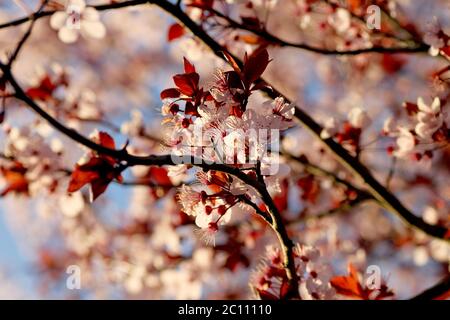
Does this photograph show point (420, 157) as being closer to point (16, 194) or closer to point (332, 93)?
point (16, 194)

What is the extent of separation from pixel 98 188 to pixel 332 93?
5.48 m

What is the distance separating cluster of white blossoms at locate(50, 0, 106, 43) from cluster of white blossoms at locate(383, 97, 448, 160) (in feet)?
3.26

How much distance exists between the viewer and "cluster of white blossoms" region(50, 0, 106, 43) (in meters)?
1.51

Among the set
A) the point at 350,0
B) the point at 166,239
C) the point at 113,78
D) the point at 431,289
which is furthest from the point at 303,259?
Answer: the point at 113,78

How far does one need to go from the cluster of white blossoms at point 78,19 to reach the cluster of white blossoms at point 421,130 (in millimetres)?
993

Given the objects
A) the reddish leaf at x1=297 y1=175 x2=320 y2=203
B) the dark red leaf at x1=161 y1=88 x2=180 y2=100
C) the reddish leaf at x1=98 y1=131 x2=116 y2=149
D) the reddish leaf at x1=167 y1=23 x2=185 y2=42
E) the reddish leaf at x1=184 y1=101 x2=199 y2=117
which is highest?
the reddish leaf at x1=167 y1=23 x2=185 y2=42

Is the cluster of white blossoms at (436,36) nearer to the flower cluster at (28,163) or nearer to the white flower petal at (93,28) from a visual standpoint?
the white flower petal at (93,28)

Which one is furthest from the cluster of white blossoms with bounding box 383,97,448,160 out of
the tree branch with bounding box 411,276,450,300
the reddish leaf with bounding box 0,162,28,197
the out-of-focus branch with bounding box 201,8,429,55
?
the reddish leaf with bounding box 0,162,28,197

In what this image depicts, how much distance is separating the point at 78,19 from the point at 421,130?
1087 mm

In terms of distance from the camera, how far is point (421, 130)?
5.01ft

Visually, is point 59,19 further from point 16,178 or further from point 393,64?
point 393,64

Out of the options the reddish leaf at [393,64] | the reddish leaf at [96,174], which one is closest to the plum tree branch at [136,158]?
the reddish leaf at [96,174]

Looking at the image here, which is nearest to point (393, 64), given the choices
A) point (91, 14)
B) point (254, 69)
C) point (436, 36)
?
point (436, 36)

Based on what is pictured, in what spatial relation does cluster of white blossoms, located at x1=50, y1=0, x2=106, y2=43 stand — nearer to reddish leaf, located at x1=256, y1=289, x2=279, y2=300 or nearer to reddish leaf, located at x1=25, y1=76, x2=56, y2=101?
reddish leaf, located at x1=25, y1=76, x2=56, y2=101
